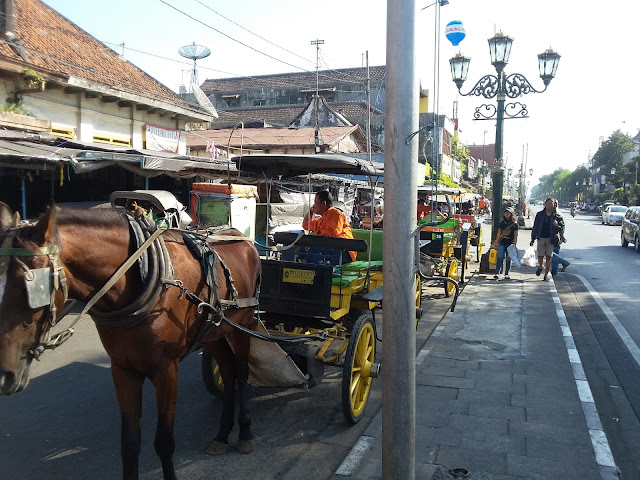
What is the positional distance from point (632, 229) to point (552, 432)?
18.5 metres

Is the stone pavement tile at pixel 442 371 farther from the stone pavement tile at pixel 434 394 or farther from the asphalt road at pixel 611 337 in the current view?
the asphalt road at pixel 611 337

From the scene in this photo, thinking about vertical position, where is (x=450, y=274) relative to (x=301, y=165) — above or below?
below

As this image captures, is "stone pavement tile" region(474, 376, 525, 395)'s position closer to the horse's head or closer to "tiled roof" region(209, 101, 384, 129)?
the horse's head

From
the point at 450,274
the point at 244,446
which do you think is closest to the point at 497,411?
the point at 244,446

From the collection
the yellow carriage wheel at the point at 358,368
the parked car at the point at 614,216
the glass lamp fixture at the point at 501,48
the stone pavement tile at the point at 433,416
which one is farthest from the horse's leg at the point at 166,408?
the parked car at the point at 614,216

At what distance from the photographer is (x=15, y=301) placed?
2.38m

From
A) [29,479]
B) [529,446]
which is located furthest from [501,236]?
[29,479]

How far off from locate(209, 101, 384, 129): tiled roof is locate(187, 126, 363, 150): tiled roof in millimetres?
7063

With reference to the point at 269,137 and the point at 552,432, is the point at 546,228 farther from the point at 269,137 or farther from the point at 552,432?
the point at 269,137

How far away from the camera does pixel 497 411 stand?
4914 millimetres

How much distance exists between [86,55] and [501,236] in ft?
40.9

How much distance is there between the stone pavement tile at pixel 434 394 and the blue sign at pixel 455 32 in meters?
4.53

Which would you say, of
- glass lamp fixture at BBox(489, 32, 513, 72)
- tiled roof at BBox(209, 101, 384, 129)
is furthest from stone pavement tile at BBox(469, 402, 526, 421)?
tiled roof at BBox(209, 101, 384, 129)

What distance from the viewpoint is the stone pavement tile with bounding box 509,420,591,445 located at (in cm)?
433
